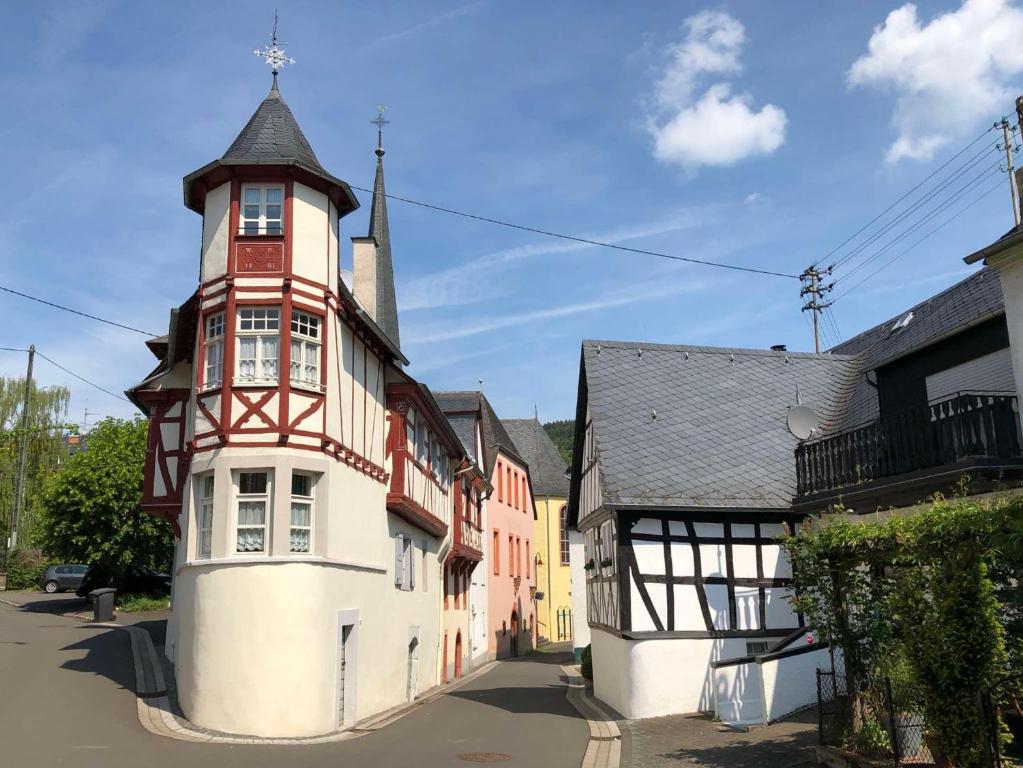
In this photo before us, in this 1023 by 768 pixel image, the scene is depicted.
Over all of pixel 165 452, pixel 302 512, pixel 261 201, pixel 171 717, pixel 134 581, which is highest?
pixel 261 201

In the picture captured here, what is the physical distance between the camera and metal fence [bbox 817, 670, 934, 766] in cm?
1032

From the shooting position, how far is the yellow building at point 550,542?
52.2 m

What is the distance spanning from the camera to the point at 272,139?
60.2 feet

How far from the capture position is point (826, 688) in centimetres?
1233

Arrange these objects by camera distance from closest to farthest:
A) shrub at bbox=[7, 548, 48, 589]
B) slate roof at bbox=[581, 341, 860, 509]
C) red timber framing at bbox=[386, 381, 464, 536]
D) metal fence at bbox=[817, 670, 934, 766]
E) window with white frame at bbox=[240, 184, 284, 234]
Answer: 1. metal fence at bbox=[817, 670, 934, 766]
2. window with white frame at bbox=[240, 184, 284, 234]
3. slate roof at bbox=[581, 341, 860, 509]
4. red timber framing at bbox=[386, 381, 464, 536]
5. shrub at bbox=[7, 548, 48, 589]

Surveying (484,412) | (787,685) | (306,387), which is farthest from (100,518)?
(787,685)

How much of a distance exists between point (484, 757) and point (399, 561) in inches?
344

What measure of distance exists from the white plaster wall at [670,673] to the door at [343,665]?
5378mm

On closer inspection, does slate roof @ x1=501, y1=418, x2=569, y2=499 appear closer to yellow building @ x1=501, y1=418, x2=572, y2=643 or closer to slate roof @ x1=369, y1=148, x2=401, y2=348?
yellow building @ x1=501, y1=418, x2=572, y2=643

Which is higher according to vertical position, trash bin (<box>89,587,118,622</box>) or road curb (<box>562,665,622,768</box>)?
trash bin (<box>89,587,118,622</box>)

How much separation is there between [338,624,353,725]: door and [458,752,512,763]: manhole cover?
3669 millimetres

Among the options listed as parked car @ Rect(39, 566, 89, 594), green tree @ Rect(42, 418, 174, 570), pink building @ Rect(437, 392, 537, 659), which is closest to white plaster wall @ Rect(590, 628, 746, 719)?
pink building @ Rect(437, 392, 537, 659)

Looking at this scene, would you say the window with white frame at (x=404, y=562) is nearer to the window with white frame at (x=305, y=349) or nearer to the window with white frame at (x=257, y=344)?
the window with white frame at (x=305, y=349)

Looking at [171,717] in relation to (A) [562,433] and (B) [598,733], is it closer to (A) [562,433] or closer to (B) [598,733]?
(B) [598,733]
